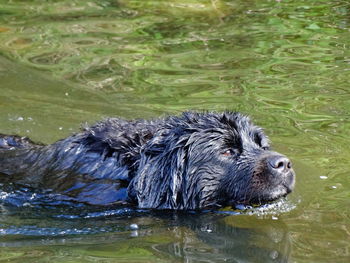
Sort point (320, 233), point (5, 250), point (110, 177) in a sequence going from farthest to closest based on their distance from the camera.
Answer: point (110, 177)
point (320, 233)
point (5, 250)

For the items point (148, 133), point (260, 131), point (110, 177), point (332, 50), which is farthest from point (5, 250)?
point (332, 50)

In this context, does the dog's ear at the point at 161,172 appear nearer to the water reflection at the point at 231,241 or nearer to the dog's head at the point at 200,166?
the dog's head at the point at 200,166

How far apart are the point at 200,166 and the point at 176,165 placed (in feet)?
0.77

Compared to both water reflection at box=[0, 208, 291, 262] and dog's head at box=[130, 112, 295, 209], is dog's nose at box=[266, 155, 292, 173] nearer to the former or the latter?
dog's head at box=[130, 112, 295, 209]

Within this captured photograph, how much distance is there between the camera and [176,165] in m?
6.77

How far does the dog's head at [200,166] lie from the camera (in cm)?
676

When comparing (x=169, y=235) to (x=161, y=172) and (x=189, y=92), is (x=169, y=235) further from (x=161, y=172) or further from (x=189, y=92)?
(x=189, y=92)

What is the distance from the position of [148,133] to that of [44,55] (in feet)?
17.0

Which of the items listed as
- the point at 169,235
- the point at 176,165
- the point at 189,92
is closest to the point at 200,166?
the point at 176,165

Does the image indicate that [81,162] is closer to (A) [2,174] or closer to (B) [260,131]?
(A) [2,174]

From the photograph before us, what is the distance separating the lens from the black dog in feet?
22.0

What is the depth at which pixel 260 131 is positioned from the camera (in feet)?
23.2

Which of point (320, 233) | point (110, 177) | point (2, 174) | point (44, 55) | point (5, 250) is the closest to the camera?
point (5, 250)

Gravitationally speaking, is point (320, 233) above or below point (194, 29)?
below
